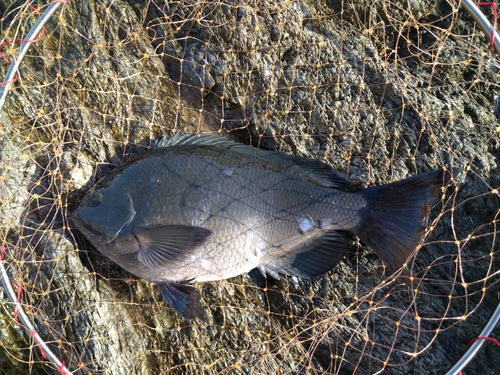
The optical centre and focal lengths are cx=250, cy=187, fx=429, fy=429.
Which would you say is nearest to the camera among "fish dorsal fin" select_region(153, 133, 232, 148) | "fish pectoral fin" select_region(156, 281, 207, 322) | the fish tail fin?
the fish tail fin

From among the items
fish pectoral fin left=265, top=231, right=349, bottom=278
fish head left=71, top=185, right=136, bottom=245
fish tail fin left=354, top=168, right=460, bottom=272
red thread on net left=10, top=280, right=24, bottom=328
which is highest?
fish tail fin left=354, top=168, right=460, bottom=272

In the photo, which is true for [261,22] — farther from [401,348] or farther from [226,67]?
[401,348]

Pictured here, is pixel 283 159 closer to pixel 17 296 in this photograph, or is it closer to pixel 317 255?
pixel 317 255

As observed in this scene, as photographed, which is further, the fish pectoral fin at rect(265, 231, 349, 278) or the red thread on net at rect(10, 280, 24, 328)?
the fish pectoral fin at rect(265, 231, 349, 278)

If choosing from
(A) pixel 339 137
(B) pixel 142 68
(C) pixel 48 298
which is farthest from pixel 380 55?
(C) pixel 48 298

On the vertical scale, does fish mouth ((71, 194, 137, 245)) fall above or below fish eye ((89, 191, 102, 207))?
below

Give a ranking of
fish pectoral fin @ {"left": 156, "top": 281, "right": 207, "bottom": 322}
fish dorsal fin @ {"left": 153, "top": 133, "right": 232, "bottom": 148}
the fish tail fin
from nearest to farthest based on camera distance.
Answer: the fish tail fin → fish pectoral fin @ {"left": 156, "top": 281, "right": 207, "bottom": 322} → fish dorsal fin @ {"left": 153, "top": 133, "right": 232, "bottom": 148}

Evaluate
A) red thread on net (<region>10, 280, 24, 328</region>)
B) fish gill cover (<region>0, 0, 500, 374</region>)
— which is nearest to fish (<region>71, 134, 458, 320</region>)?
fish gill cover (<region>0, 0, 500, 374</region>)

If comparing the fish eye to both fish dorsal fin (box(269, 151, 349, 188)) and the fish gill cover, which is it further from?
fish dorsal fin (box(269, 151, 349, 188))
